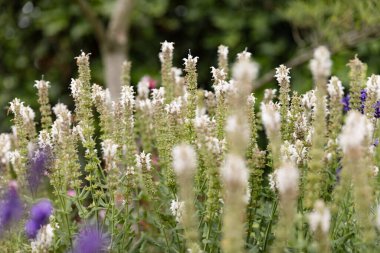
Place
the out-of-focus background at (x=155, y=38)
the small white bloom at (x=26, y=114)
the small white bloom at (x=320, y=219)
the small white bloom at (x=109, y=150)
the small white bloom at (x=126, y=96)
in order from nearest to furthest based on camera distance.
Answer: the small white bloom at (x=320, y=219) → the small white bloom at (x=109, y=150) → the small white bloom at (x=126, y=96) → the small white bloom at (x=26, y=114) → the out-of-focus background at (x=155, y=38)

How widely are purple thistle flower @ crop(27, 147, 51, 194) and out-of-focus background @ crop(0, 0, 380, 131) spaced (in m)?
3.35

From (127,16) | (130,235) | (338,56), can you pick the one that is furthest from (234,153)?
(338,56)

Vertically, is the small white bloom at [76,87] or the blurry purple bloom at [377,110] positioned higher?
the blurry purple bloom at [377,110]

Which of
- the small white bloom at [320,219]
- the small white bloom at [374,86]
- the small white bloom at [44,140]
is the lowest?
the small white bloom at [320,219]

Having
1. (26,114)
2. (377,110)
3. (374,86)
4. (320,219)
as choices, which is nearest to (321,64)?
(320,219)

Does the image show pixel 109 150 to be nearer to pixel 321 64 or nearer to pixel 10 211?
pixel 10 211

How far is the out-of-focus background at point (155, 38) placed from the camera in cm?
600

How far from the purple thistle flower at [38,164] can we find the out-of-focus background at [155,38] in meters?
3.35

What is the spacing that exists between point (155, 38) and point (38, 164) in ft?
16.0

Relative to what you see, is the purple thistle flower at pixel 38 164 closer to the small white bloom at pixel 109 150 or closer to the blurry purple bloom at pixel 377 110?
the small white bloom at pixel 109 150

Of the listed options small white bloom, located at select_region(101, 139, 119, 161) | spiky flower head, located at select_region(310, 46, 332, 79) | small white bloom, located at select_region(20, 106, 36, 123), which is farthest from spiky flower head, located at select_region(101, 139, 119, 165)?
spiky flower head, located at select_region(310, 46, 332, 79)

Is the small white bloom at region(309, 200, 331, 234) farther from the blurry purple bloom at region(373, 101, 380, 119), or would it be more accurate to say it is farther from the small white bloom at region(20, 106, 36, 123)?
the small white bloom at region(20, 106, 36, 123)

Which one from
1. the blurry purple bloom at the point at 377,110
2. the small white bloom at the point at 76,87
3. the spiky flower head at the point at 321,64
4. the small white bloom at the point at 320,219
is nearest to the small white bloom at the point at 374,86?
the blurry purple bloom at the point at 377,110

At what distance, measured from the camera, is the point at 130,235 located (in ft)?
7.68
